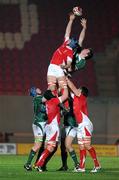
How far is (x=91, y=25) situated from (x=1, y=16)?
381cm

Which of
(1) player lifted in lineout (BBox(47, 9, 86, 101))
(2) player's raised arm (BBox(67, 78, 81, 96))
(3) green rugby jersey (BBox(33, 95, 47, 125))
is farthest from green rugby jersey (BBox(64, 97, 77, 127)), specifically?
(3) green rugby jersey (BBox(33, 95, 47, 125))

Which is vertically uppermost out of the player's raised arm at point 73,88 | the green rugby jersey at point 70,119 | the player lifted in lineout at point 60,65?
the player lifted in lineout at point 60,65

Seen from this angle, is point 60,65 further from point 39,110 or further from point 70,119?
point 39,110

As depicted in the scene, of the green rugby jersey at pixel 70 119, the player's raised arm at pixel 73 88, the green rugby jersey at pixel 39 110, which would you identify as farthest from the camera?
the green rugby jersey at pixel 39 110

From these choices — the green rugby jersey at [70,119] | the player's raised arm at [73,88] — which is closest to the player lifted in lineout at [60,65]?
the player's raised arm at [73,88]

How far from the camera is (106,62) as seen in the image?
1235 inches

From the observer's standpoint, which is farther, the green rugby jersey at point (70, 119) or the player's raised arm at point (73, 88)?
the green rugby jersey at point (70, 119)

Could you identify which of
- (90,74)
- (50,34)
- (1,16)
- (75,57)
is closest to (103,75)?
(90,74)

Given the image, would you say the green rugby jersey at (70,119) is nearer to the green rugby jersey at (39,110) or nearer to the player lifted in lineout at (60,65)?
the player lifted in lineout at (60,65)

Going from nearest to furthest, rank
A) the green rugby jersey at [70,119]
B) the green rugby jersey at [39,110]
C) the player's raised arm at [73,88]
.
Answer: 1. the player's raised arm at [73,88]
2. the green rugby jersey at [70,119]
3. the green rugby jersey at [39,110]

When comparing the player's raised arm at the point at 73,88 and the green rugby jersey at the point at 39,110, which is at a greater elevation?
the player's raised arm at the point at 73,88

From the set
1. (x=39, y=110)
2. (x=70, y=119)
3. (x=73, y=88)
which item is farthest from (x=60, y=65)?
(x=39, y=110)

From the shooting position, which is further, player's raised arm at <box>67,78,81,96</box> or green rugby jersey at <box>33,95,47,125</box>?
green rugby jersey at <box>33,95,47,125</box>

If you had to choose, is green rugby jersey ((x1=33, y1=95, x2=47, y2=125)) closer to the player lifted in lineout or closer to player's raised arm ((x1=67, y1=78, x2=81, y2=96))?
the player lifted in lineout
